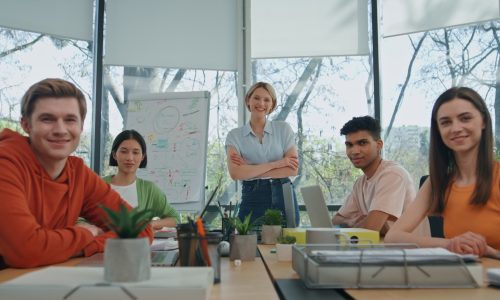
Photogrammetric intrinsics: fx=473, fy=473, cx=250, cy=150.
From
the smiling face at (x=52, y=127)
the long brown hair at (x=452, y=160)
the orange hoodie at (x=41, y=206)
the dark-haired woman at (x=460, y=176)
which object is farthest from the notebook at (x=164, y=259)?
the long brown hair at (x=452, y=160)

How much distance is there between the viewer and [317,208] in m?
1.93

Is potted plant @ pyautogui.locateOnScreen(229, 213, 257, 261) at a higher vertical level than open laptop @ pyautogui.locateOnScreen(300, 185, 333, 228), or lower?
lower

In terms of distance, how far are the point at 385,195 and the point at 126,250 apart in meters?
1.71

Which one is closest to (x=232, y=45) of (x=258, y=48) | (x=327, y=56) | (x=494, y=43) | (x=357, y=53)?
(x=258, y=48)

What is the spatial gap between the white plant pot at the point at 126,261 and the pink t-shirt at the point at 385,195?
62.6 inches

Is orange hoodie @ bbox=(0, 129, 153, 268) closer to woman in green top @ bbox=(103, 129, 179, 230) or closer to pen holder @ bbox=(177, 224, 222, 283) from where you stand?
pen holder @ bbox=(177, 224, 222, 283)

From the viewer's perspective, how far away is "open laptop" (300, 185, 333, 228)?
185 cm

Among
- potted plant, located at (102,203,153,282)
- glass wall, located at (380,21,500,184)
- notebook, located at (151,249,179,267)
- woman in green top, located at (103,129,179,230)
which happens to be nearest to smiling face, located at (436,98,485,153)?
notebook, located at (151,249,179,267)

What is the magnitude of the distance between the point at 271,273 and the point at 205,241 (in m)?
0.25

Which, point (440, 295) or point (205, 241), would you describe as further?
point (205, 241)

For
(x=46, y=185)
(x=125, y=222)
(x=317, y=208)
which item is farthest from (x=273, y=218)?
(x=125, y=222)

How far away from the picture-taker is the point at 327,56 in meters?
4.30

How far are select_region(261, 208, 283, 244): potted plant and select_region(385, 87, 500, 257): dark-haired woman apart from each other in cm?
44

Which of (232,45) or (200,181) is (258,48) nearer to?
(232,45)
